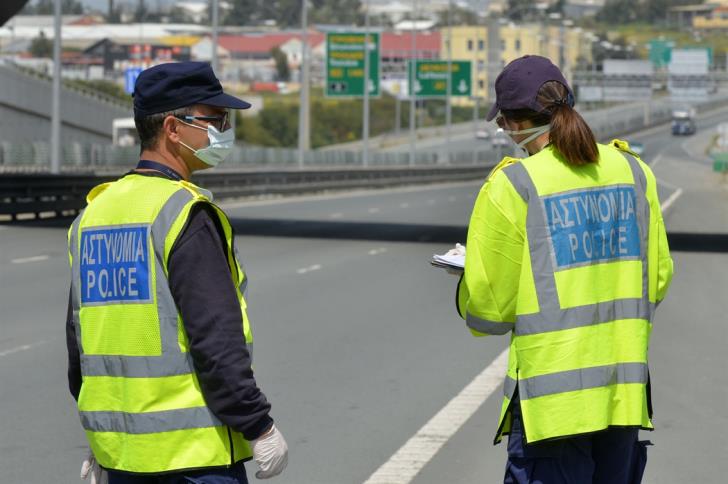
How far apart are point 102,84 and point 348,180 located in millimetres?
75528

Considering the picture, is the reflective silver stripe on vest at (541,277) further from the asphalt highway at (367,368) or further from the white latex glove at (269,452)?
the asphalt highway at (367,368)

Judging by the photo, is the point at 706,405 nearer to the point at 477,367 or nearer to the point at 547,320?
the point at 477,367

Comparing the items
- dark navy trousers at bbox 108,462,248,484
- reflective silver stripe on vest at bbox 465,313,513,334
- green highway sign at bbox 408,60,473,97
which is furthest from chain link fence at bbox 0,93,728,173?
dark navy trousers at bbox 108,462,248,484

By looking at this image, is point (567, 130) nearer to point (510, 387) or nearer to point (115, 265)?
point (510, 387)

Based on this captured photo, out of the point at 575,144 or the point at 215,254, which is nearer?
the point at 215,254

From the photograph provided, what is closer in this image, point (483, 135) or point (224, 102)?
point (224, 102)

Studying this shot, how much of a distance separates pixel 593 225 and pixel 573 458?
2.14ft

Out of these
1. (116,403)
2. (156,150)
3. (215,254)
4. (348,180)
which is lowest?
(348,180)

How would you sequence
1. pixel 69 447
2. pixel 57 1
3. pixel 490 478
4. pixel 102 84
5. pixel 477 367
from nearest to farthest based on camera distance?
pixel 490 478
pixel 69 447
pixel 477 367
pixel 57 1
pixel 102 84

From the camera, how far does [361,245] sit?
26016 mm

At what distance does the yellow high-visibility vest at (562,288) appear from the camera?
4113 millimetres

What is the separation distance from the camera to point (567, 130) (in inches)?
164

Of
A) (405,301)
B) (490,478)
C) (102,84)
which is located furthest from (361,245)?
(102,84)

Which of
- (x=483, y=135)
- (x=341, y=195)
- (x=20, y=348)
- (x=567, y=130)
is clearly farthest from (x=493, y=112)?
(x=483, y=135)
